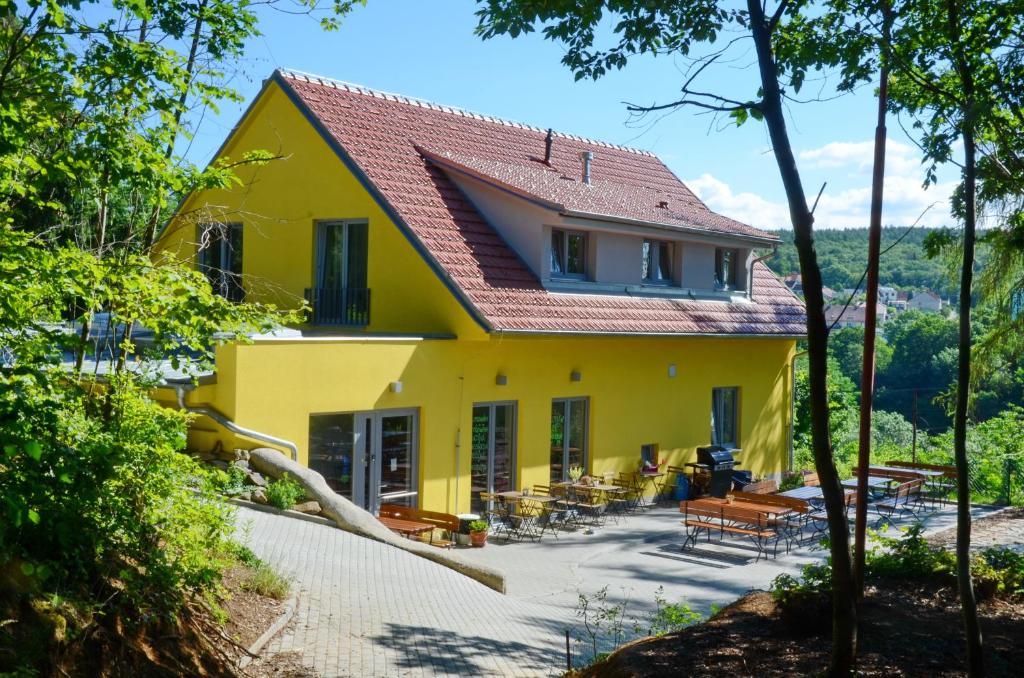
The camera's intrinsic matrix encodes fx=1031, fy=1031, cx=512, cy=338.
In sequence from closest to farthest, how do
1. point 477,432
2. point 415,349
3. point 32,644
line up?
point 32,644 → point 415,349 → point 477,432

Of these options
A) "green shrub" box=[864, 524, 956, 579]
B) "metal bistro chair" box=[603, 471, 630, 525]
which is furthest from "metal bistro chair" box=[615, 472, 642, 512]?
"green shrub" box=[864, 524, 956, 579]

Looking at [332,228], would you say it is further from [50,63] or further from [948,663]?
[948,663]

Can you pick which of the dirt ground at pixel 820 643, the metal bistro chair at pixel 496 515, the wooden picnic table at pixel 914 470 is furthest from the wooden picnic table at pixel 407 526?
the wooden picnic table at pixel 914 470

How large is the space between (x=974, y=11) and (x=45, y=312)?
8.14 meters

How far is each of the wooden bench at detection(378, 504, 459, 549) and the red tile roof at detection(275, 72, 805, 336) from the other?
3470mm

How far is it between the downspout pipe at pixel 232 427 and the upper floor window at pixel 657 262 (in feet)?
32.4

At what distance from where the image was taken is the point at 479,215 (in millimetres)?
21156

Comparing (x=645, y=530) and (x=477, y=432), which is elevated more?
(x=477, y=432)

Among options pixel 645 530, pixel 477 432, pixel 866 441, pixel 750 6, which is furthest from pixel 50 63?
pixel 645 530

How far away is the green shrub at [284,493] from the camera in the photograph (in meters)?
14.9

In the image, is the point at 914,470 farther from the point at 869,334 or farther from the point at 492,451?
the point at 869,334

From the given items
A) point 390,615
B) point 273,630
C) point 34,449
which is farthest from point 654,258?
point 34,449

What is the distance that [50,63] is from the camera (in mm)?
8016

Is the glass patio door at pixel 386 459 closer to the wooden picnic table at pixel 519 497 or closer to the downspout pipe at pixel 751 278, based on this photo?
the wooden picnic table at pixel 519 497
